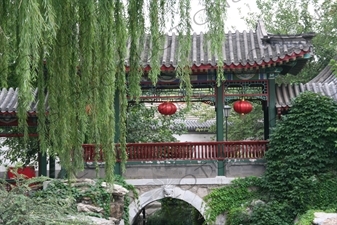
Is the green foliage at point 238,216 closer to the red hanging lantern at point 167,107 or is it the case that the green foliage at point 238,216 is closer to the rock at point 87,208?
the red hanging lantern at point 167,107

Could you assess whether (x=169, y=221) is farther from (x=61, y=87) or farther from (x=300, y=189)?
(x=61, y=87)

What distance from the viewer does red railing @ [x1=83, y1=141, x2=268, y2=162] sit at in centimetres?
893

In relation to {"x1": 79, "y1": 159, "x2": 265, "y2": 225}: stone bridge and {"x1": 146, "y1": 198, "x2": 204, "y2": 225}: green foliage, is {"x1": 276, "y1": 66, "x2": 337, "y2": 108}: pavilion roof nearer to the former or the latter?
{"x1": 79, "y1": 159, "x2": 265, "y2": 225}: stone bridge

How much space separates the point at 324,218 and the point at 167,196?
2.51m

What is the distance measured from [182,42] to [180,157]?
217 inches

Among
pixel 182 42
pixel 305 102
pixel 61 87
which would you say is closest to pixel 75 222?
pixel 61 87

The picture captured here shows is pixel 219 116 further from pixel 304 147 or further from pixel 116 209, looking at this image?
pixel 116 209

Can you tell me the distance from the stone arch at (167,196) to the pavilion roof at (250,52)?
1915mm

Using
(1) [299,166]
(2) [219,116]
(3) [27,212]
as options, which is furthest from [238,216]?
(3) [27,212]

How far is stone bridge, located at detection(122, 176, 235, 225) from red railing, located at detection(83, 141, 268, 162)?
0.34 meters

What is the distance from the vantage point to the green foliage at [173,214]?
14492 mm

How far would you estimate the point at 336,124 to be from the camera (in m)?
8.27

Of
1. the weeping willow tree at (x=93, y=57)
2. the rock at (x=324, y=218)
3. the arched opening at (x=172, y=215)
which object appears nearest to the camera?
the weeping willow tree at (x=93, y=57)

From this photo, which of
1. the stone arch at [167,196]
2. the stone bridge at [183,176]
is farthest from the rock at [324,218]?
the stone arch at [167,196]
